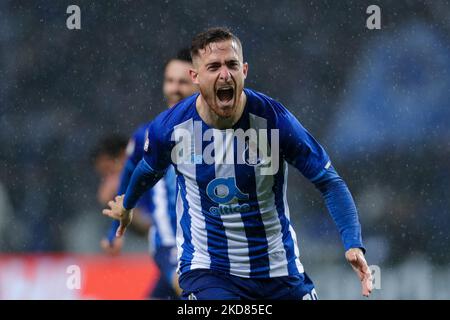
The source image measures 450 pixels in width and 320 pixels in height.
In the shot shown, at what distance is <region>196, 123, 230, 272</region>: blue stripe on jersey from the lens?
→ 462 centimetres

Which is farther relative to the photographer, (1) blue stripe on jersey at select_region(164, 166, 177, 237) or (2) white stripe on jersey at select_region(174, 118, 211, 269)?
(1) blue stripe on jersey at select_region(164, 166, 177, 237)

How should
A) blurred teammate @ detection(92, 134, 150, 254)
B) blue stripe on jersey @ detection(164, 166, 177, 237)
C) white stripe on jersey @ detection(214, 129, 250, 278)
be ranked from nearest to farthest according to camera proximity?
1. white stripe on jersey @ detection(214, 129, 250, 278)
2. blue stripe on jersey @ detection(164, 166, 177, 237)
3. blurred teammate @ detection(92, 134, 150, 254)

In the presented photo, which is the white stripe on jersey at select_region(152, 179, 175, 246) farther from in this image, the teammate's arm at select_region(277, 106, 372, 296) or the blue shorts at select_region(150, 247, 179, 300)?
the teammate's arm at select_region(277, 106, 372, 296)

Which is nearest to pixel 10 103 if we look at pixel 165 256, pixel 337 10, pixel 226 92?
pixel 165 256

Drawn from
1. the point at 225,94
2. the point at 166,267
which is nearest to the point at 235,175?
the point at 225,94

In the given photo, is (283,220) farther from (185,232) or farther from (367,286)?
(367,286)

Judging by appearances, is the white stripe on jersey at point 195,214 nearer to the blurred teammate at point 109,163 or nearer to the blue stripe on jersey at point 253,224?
the blue stripe on jersey at point 253,224

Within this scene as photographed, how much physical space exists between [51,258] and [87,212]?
48 centimetres

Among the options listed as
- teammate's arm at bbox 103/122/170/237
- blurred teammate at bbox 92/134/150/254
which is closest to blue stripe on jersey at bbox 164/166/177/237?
blurred teammate at bbox 92/134/150/254

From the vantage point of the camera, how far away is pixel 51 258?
27.2ft

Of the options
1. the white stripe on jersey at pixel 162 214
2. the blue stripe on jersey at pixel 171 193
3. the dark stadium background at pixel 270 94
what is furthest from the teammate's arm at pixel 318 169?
the dark stadium background at pixel 270 94

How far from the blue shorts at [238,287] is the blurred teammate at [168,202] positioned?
1.90m

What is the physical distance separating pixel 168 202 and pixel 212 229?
2.31m
